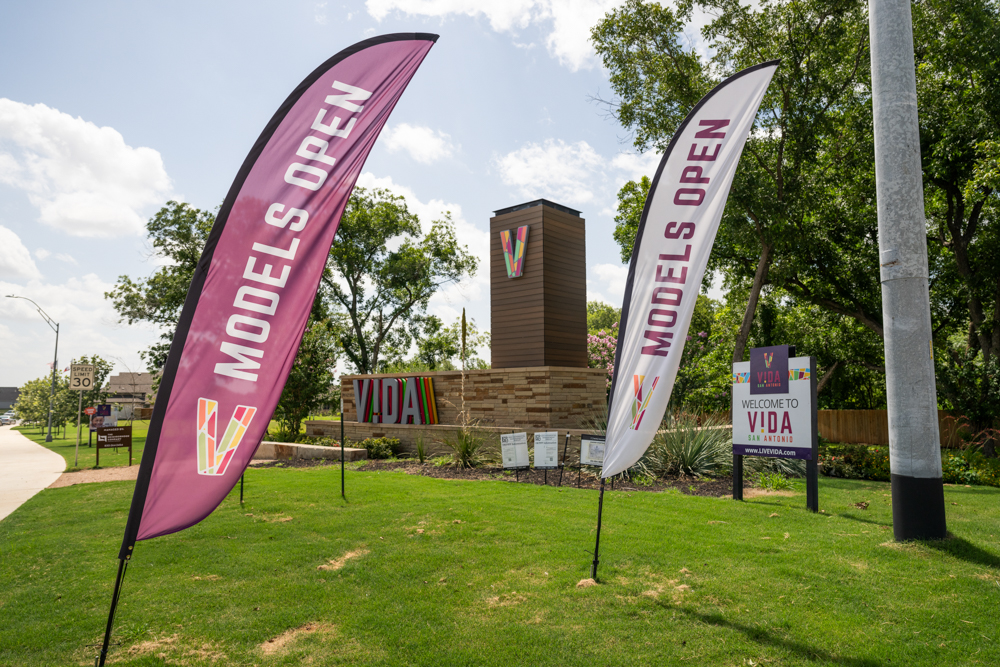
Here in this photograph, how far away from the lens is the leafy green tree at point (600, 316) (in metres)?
73.2

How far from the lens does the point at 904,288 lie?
5.91 m

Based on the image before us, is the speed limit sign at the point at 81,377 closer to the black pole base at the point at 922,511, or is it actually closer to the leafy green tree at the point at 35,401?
the black pole base at the point at 922,511

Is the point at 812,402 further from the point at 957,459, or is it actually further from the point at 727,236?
the point at 727,236

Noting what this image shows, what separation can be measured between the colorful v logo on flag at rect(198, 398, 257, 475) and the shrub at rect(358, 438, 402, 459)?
12.7 metres

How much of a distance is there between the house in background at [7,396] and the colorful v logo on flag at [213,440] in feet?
602

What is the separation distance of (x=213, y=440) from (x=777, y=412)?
7.80 meters

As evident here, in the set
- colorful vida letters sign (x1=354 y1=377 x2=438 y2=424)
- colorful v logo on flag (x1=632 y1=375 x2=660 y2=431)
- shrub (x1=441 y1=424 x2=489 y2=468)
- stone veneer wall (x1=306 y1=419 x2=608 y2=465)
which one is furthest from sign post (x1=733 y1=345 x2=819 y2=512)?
colorful vida letters sign (x1=354 y1=377 x2=438 y2=424)

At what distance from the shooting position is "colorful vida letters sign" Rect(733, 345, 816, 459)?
8.09 metres

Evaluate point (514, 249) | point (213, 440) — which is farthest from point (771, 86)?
point (213, 440)

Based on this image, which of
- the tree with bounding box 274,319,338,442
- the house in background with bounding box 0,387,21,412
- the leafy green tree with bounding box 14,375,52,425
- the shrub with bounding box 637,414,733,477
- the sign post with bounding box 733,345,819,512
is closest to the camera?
the sign post with bounding box 733,345,819,512

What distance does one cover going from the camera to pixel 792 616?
4156 millimetres

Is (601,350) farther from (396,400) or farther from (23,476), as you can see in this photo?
(23,476)

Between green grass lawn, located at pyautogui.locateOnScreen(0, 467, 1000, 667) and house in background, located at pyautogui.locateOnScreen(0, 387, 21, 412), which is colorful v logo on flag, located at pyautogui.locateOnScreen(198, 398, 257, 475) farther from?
house in background, located at pyautogui.locateOnScreen(0, 387, 21, 412)

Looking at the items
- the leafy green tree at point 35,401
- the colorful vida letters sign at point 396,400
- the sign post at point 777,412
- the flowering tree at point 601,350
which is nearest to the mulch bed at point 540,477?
the sign post at point 777,412
